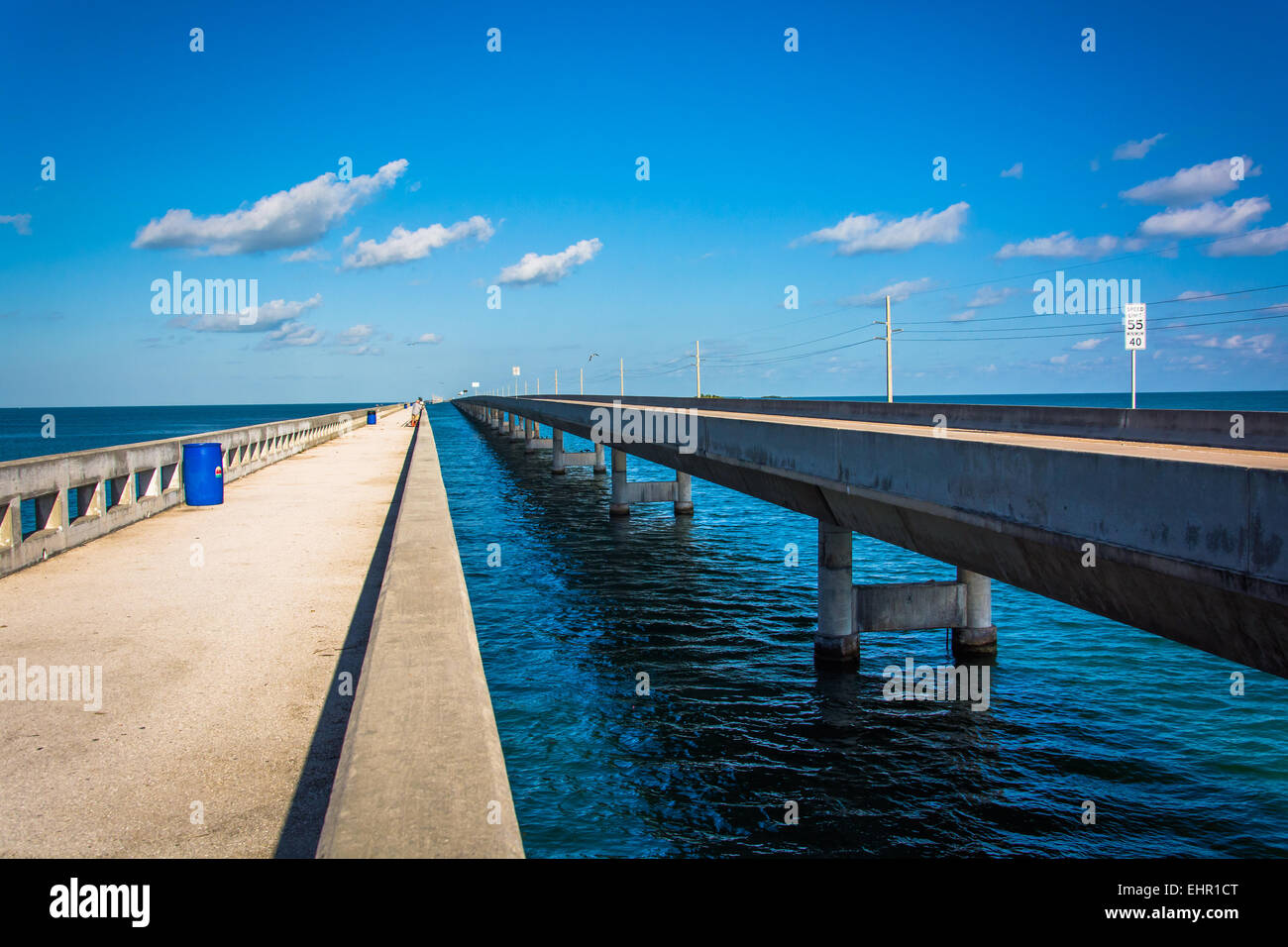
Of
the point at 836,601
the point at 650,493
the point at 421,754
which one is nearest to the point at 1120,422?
the point at 836,601

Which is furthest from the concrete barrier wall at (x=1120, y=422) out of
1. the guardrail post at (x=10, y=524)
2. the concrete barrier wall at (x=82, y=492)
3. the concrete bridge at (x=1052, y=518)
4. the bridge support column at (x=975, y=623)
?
the concrete barrier wall at (x=82, y=492)

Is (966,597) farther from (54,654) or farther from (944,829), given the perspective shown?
(54,654)

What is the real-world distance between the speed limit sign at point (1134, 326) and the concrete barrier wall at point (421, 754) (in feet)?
75.5

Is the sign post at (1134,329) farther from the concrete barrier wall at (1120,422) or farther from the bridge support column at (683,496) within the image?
the bridge support column at (683,496)

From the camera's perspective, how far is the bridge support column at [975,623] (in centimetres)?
1462

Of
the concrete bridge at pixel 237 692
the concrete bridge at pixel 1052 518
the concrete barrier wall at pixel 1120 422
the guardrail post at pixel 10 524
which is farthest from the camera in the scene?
the concrete barrier wall at pixel 1120 422

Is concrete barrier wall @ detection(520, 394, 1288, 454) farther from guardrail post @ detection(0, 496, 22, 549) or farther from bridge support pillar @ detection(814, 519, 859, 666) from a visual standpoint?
guardrail post @ detection(0, 496, 22, 549)

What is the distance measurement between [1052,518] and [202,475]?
603 inches

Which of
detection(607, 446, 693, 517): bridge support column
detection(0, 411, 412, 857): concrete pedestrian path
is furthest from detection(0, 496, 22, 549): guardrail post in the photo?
detection(607, 446, 693, 517): bridge support column

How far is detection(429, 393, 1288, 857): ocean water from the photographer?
8.74 m

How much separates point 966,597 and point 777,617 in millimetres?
3755

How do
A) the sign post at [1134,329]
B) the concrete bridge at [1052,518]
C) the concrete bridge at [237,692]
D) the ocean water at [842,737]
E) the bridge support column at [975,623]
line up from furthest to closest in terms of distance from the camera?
1. the sign post at [1134,329]
2. the bridge support column at [975,623]
3. the ocean water at [842,737]
4. the concrete bridge at [1052,518]
5. the concrete bridge at [237,692]

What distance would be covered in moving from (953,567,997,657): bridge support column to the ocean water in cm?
45
